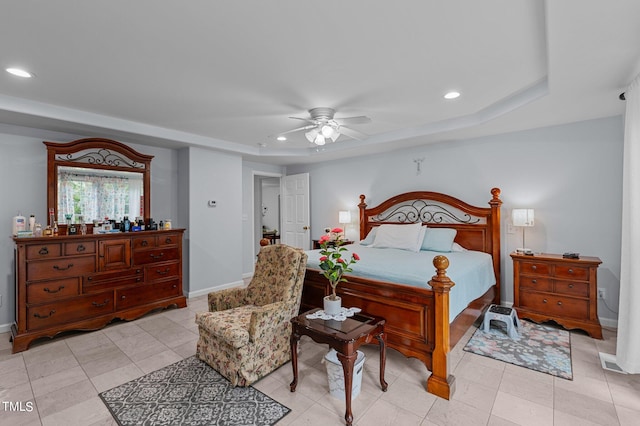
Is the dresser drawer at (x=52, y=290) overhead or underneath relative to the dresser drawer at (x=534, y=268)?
underneath

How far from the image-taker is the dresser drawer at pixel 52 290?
3.23m

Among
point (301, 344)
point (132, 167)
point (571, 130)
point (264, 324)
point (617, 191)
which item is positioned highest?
point (571, 130)

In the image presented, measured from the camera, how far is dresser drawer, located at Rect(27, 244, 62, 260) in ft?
10.6

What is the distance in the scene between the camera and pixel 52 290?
335cm

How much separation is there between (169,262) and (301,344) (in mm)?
2378

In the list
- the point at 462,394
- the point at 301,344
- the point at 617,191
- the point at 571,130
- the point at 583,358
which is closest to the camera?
the point at 462,394

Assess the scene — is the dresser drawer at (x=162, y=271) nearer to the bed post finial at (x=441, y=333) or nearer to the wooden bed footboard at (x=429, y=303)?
the wooden bed footboard at (x=429, y=303)

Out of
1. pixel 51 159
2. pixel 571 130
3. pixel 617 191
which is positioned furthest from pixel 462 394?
pixel 51 159

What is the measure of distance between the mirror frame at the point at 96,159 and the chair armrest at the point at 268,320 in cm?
289

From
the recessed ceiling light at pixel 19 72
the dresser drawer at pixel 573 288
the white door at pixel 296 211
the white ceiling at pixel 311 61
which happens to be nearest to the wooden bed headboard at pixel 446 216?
the dresser drawer at pixel 573 288

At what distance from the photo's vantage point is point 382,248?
14.8 feet

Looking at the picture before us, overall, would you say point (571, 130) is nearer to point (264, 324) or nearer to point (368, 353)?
point (368, 353)

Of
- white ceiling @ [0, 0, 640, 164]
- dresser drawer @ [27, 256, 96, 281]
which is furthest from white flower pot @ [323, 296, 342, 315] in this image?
dresser drawer @ [27, 256, 96, 281]

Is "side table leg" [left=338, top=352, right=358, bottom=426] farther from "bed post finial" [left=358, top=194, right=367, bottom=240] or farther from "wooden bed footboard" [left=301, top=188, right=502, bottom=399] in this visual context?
"bed post finial" [left=358, top=194, right=367, bottom=240]
